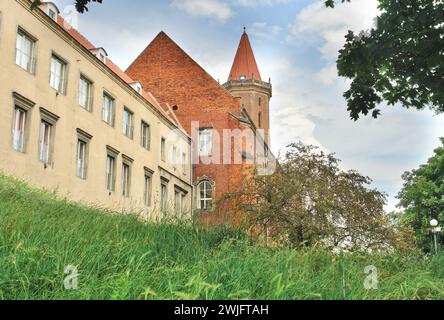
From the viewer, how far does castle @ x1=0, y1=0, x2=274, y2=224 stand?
72.0ft

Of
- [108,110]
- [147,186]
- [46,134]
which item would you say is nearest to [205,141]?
[147,186]

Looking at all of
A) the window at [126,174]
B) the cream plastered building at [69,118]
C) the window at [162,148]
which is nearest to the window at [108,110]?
the cream plastered building at [69,118]

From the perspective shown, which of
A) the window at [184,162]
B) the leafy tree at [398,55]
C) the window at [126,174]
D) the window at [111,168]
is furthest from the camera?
the window at [184,162]

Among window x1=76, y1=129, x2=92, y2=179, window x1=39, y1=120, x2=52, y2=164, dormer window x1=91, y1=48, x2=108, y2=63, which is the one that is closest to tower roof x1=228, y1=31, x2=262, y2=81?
dormer window x1=91, y1=48, x2=108, y2=63

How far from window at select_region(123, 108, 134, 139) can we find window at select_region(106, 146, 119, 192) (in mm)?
2088

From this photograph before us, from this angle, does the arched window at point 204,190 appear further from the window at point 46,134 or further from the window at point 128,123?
the window at point 46,134

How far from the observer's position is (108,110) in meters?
30.5

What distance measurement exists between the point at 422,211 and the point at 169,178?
20430mm

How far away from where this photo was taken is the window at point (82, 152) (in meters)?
26.7

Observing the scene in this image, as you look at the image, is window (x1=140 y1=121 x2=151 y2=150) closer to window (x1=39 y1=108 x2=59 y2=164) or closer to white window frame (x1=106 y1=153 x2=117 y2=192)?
white window frame (x1=106 y1=153 x2=117 y2=192)

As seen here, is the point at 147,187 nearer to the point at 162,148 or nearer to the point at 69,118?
the point at 162,148

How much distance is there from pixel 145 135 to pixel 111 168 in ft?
19.1

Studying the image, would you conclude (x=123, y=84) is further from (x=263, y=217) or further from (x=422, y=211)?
(x=422, y=211)

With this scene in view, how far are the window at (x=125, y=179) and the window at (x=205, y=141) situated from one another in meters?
11.7
